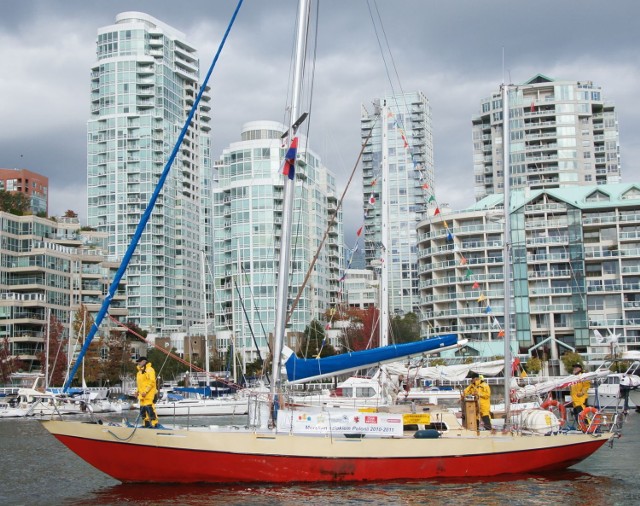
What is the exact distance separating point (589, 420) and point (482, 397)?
339 cm

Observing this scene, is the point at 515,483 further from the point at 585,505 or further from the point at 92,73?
the point at 92,73

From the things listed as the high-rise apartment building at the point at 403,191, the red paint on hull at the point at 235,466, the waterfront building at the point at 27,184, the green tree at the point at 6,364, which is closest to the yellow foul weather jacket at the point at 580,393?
the red paint on hull at the point at 235,466

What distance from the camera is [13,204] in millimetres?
111875

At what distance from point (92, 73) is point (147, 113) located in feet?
38.7

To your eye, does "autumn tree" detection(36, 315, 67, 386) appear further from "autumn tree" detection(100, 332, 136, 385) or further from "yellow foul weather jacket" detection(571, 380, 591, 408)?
"yellow foul weather jacket" detection(571, 380, 591, 408)

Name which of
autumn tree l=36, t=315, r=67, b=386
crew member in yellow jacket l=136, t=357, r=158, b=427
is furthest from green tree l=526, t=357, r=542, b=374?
crew member in yellow jacket l=136, t=357, r=158, b=427

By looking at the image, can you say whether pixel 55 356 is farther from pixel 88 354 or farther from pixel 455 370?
pixel 455 370

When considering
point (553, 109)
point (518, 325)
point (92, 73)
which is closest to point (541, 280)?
point (518, 325)

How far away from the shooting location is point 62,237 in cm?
10669

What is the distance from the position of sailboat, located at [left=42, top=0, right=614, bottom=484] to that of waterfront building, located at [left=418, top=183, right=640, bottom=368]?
210 feet

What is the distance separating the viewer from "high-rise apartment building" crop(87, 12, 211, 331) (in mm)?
136250

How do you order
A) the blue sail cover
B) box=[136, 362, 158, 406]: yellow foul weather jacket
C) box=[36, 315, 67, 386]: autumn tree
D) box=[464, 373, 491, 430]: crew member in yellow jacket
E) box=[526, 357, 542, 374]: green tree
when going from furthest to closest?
1. box=[36, 315, 67, 386]: autumn tree
2. box=[526, 357, 542, 374]: green tree
3. box=[464, 373, 491, 430]: crew member in yellow jacket
4. the blue sail cover
5. box=[136, 362, 158, 406]: yellow foul weather jacket

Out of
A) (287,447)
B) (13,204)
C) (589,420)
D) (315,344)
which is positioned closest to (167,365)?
(315,344)

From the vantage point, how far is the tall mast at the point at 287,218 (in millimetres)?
22328
